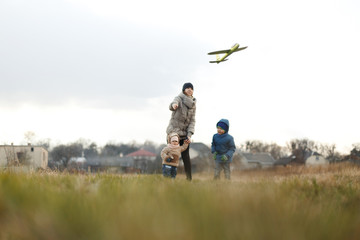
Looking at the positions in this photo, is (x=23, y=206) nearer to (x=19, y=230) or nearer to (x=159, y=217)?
(x=19, y=230)

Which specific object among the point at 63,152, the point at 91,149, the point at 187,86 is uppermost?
the point at 91,149

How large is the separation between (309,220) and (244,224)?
47 centimetres

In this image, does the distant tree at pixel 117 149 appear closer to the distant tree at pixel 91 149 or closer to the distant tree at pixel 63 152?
the distant tree at pixel 91 149

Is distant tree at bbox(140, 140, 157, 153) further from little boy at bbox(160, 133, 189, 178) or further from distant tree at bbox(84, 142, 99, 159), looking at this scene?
little boy at bbox(160, 133, 189, 178)

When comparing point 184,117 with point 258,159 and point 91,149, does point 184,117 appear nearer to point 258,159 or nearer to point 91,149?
point 258,159

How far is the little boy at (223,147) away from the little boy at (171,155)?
2046mm

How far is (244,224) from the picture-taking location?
1496 mm

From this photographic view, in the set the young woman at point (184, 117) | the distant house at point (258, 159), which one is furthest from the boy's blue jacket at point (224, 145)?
the distant house at point (258, 159)

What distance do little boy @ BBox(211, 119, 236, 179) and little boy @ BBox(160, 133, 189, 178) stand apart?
Answer: 2.05 m

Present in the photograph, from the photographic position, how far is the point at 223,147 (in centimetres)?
974

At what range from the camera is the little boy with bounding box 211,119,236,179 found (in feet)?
31.8

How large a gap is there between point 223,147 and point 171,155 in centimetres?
240

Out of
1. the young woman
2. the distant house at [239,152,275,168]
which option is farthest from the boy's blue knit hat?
the distant house at [239,152,275,168]

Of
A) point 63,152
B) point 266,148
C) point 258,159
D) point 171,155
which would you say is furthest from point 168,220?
point 266,148
